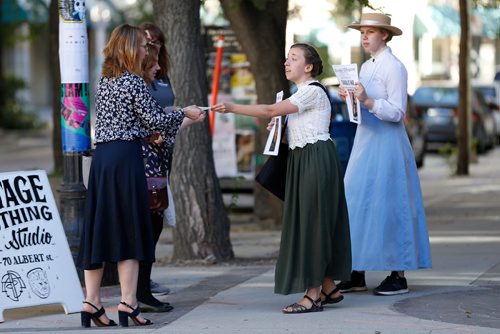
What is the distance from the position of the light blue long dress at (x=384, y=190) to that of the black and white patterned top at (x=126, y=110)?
1649 mm

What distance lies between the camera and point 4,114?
35.1 m

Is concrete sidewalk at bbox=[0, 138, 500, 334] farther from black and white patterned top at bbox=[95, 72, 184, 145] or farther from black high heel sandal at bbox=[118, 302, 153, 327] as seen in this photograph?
black and white patterned top at bbox=[95, 72, 184, 145]

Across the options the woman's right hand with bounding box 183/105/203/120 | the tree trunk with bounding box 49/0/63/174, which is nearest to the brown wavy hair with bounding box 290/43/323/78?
the woman's right hand with bounding box 183/105/203/120

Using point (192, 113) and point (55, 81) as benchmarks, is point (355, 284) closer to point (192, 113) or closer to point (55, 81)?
point (192, 113)

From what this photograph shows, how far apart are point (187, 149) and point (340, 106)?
5.51 metres

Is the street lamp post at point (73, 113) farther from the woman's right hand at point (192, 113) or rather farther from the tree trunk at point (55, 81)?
the tree trunk at point (55, 81)

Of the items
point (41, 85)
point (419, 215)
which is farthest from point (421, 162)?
point (41, 85)

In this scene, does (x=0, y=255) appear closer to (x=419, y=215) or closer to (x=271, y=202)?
(x=419, y=215)

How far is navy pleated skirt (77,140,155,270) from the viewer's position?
23.6 feet

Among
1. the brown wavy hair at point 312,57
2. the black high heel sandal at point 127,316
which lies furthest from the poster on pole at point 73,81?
the brown wavy hair at point 312,57

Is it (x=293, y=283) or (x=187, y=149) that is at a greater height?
(x=187, y=149)

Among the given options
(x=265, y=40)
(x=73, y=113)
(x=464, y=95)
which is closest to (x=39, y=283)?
(x=73, y=113)

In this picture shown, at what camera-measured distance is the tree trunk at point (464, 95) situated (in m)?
21.0

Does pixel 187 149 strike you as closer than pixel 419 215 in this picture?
No
